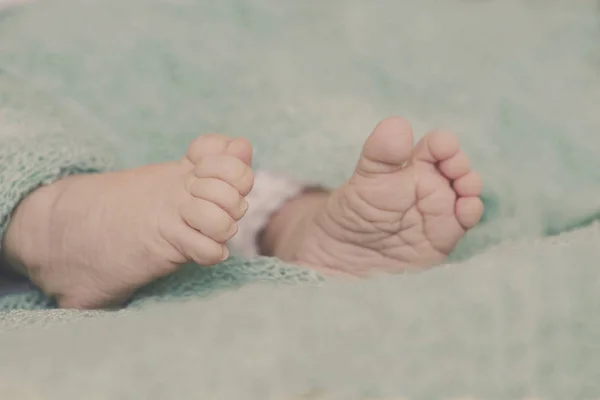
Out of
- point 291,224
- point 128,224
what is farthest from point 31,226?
point 291,224

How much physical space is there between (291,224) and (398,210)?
145 mm

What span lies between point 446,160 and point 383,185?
6cm

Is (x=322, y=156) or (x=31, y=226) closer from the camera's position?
(x=31, y=226)

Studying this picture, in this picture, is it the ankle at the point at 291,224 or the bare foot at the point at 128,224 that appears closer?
the bare foot at the point at 128,224

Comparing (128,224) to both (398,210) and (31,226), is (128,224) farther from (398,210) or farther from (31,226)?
(398,210)

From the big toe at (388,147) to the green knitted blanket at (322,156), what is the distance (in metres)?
0.10

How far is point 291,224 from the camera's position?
2.32 ft

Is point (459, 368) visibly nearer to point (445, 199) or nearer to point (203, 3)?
point (445, 199)

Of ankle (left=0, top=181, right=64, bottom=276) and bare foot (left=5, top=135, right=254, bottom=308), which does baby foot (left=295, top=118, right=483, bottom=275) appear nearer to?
bare foot (left=5, top=135, right=254, bottom=308)

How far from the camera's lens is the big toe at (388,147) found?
558 millimetres

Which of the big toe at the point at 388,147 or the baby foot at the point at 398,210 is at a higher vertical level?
the big toe at the point at 388,147

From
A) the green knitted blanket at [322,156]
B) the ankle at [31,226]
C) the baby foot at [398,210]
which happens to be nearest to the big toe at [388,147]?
the baby foot at [398,210]

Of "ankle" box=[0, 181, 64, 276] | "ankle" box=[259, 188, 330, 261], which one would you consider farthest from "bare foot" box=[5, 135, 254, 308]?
"ankle" box=[259, 188, 330, 261]

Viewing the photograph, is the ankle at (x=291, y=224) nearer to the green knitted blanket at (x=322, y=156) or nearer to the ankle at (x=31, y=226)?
the green knitted blanket at (x=322, y=156)
